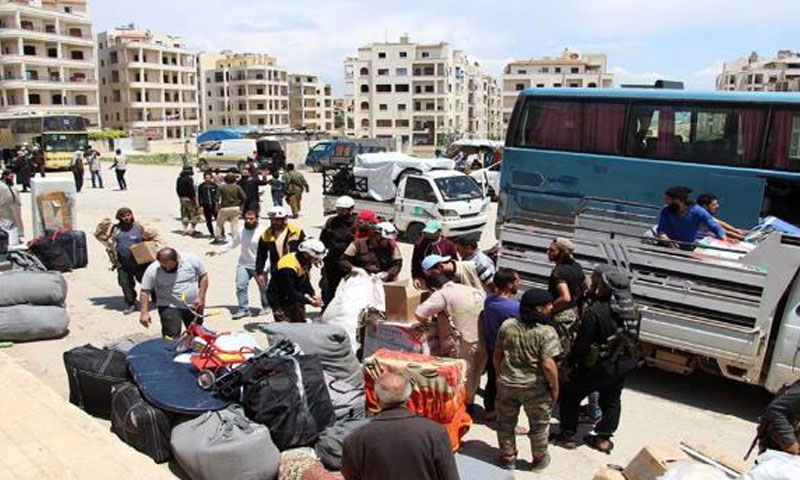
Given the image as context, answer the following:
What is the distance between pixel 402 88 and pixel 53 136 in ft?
213

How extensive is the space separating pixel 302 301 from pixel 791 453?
16.4 feet

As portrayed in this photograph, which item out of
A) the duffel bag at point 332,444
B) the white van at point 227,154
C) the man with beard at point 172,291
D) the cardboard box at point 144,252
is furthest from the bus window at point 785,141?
the white van at point 227,154

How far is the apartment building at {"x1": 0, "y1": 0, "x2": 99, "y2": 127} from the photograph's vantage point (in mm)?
70625

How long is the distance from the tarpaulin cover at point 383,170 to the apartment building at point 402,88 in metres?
77.3

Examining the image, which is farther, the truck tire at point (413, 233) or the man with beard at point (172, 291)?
the truck tire at point (413, 233)

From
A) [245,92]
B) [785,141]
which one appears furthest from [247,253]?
[245,92]

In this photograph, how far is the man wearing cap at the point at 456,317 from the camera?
6.11 metres

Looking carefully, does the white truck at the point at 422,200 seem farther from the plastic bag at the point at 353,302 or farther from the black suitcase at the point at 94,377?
the black suitcase at the point at 94,377

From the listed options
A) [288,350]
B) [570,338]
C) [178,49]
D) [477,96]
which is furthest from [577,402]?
[477,96]

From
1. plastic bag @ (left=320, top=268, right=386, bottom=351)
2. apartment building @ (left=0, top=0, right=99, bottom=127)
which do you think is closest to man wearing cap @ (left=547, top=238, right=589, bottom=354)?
plastic bag @ (left=320, top=268, right=386, bottom=351)

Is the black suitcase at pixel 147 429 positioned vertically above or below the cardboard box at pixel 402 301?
below

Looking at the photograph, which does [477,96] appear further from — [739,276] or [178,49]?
[739,276]

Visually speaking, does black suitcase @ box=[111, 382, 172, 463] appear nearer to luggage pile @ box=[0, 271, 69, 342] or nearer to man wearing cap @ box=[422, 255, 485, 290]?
man wearing cap @ box=[422, 255, 485, 290]

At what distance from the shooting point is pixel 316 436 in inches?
216
